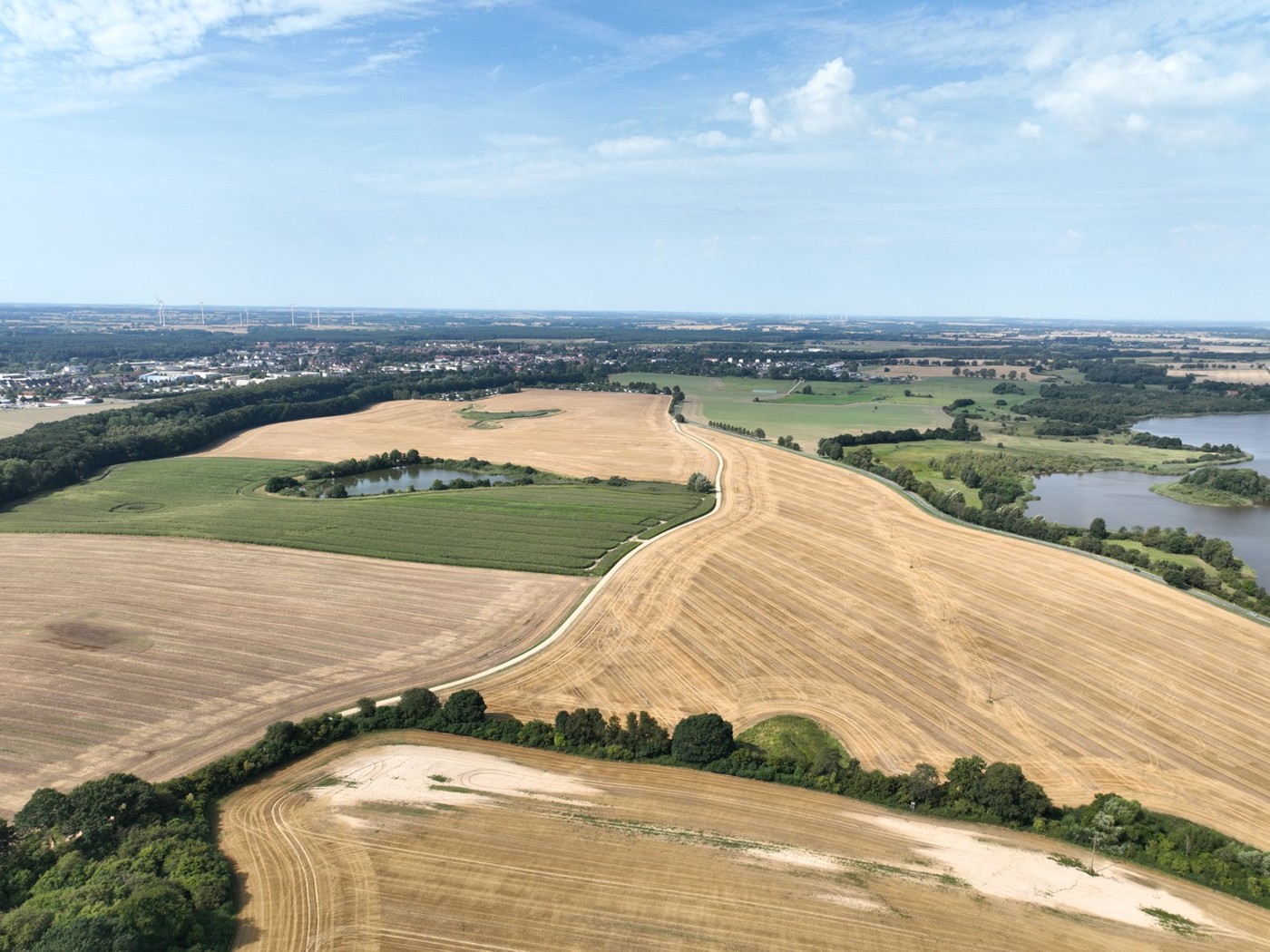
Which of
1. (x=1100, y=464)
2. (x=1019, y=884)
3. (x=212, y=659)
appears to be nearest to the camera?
(x=1019, y=884)

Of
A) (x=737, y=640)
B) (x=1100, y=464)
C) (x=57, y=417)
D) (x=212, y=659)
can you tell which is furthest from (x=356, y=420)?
(x=1100, y=464)

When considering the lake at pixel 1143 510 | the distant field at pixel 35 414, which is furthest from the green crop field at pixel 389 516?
the lake at pixel 1143 510

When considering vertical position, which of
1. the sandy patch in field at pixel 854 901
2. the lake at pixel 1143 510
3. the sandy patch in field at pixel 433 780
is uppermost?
the lake at pixel 1143 510

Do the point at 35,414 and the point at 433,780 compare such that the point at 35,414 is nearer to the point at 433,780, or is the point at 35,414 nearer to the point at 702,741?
the point at 433,780

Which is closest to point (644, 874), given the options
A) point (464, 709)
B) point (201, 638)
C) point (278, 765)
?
point (464, 709)

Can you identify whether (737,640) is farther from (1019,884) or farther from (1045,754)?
(1019,884)

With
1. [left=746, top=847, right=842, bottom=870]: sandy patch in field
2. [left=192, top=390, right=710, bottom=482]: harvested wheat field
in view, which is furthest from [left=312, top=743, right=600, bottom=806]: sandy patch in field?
[left=192, top=390, right=710, bottom=482]: harvested wheat field

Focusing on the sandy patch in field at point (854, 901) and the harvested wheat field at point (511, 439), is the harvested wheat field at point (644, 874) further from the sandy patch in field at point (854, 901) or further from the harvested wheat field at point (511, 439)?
the harvested wheat field at point (511, 439)
